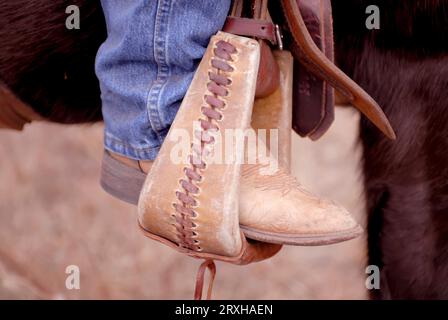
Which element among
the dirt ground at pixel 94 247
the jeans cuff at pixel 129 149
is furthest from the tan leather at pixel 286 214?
the dirt ground at pixel 94 247

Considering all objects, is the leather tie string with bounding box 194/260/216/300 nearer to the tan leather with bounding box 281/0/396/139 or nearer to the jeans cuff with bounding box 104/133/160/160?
the jeans cuff with bounding box 104/133/160/160

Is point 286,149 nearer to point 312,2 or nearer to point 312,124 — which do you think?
point 312,124

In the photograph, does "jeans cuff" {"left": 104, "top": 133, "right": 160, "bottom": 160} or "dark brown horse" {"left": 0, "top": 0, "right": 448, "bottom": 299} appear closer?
"jeans cuff" {"left": 104, "top": 133, "right": 160, "bottom": 160}

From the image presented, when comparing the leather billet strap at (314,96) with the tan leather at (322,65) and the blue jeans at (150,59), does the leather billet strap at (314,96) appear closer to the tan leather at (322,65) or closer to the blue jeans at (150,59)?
the tan leather at (322,65)

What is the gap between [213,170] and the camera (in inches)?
31.8

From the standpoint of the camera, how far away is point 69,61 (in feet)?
3.59

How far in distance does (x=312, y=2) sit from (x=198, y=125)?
8.6 inches

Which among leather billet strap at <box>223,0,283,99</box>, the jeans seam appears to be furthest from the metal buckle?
the jeans seam

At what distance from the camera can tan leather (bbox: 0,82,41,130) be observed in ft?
3.85

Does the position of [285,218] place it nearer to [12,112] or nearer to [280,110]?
[280,110]

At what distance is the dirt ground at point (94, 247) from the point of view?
1986 mm

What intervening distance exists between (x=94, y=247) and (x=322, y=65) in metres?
1.35

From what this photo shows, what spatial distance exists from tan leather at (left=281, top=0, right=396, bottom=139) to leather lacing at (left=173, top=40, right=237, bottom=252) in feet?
0.29

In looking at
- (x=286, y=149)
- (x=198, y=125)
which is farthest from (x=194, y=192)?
(x=286, y=149)
